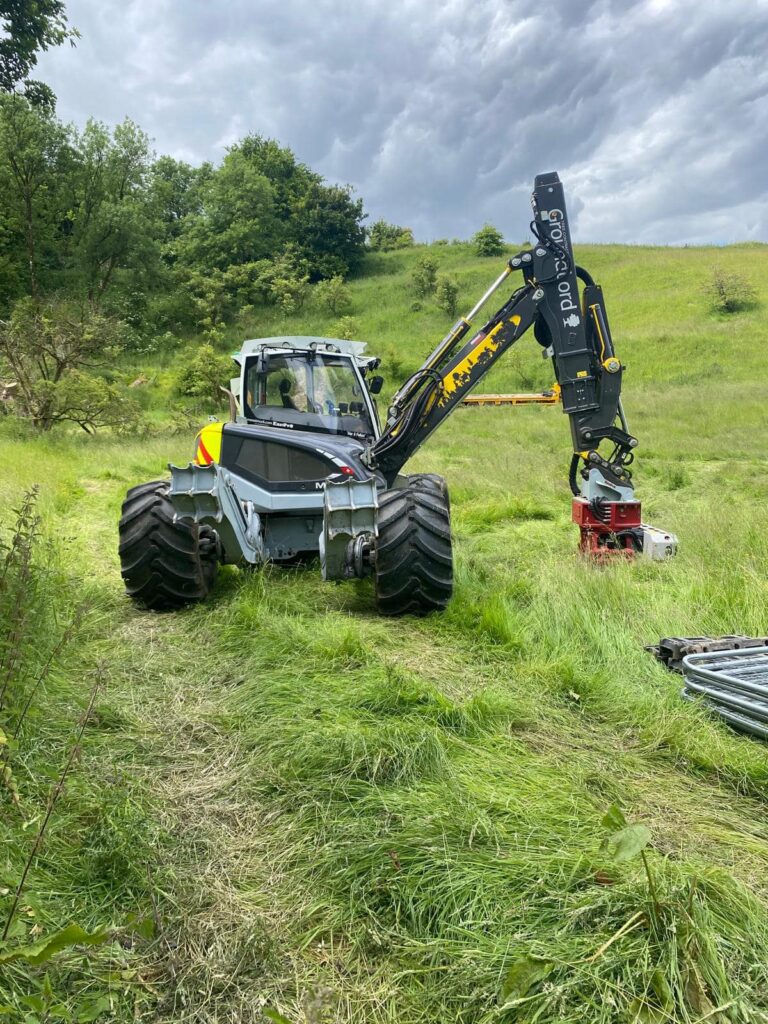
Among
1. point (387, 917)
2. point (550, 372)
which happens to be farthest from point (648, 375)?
point (387, 917)

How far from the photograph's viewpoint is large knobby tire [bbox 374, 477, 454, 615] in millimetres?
4355

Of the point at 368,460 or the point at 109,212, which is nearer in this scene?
the point at 368,460

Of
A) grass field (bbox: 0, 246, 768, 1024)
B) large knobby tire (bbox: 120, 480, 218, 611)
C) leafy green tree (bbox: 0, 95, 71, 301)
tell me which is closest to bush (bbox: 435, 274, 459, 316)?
leafy green tree (bbox: 0, 95, 71, 301)

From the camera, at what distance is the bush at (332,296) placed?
126 feet

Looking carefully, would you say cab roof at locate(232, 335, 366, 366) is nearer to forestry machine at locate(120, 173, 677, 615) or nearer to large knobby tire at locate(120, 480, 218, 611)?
forestry machine at locate(120, 173, 677, 615)

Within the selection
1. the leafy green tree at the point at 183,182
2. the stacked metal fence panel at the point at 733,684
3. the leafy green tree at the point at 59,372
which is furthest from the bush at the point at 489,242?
the stacked metal fence panel at the point at 733,684

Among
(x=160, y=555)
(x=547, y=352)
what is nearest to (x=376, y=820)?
(x=160, y=555)

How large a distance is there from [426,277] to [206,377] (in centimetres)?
1854

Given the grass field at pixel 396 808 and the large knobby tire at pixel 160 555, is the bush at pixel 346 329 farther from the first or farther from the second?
the grass field at pixel 396 808

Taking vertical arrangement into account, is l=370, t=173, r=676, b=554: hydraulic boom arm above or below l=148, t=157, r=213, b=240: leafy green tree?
below

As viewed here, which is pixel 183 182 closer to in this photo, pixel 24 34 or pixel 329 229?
pixel 329 229

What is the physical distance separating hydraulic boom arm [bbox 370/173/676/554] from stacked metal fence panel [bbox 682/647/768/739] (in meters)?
2.45

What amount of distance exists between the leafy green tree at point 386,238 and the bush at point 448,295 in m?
19.4

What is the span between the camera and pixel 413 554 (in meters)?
4.34
